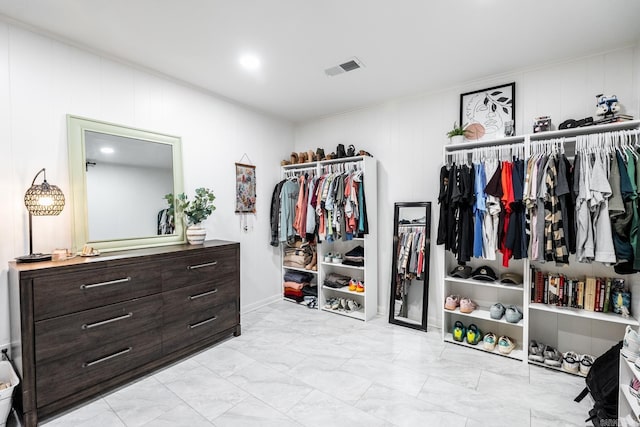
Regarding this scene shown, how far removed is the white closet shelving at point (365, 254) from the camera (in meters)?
3.42

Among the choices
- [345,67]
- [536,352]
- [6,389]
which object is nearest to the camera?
[6,389]

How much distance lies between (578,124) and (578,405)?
204cm

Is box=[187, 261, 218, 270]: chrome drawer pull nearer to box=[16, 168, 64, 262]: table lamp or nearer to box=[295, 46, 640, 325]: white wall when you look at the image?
box=[16, 168, 64, 262]: table lamp

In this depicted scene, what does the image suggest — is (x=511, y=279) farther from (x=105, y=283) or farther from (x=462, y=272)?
(x=105, y=283)

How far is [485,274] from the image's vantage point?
2.72 meters

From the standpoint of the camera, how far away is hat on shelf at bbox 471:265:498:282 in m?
2.70

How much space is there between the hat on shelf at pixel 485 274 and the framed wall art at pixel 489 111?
123 centimetres

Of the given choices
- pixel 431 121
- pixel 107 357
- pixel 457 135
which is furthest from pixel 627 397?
pixel 107 357

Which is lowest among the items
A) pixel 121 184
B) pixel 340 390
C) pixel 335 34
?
pixel 340 390

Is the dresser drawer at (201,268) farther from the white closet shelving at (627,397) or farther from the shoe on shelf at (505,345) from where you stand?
the white closet shelving at (627,397)

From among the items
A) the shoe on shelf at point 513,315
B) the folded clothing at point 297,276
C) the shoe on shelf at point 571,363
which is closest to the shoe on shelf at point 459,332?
the shoe on shelf at point 513,315

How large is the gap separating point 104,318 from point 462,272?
9.88 ft

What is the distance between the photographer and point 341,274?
3949mm

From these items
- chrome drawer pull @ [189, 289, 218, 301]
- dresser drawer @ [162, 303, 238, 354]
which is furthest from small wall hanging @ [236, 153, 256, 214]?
dresser drawer @ [162, 303, 238, 354]
